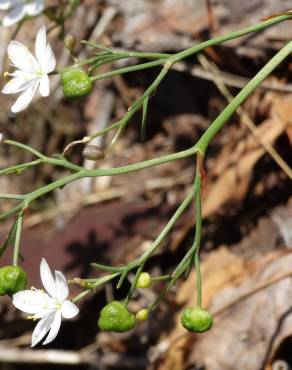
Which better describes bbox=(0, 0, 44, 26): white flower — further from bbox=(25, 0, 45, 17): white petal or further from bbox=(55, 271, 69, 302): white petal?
bbox=(55, 271, 69, 302): white petal

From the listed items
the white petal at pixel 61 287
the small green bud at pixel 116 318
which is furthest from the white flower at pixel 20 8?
the small green bud at pixel 116 318

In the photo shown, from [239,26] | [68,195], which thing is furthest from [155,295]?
[239,26]

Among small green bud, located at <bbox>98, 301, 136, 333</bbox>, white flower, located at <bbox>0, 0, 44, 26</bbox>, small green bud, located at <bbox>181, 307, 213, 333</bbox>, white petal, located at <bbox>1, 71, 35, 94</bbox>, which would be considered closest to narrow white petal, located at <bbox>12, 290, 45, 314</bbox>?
small green bud, located at <bbox>98, 301, 136, 333</bbox>

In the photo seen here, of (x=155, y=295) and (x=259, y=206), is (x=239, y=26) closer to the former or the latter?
(x=259, y=206)

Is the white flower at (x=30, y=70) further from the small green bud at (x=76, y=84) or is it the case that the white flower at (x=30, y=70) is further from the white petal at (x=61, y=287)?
the white petal at (x=61, y=287)

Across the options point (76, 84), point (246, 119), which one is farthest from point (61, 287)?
point (246, 119)
